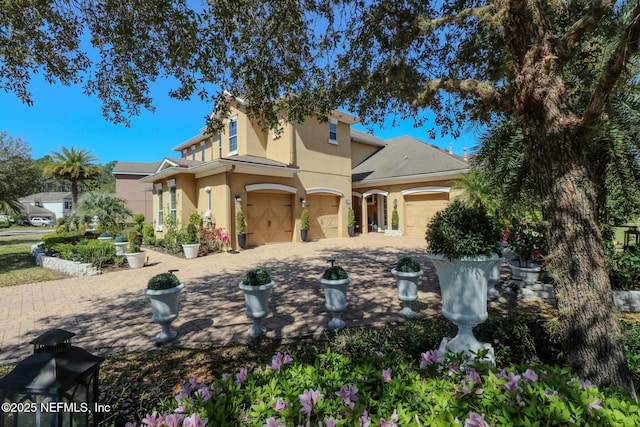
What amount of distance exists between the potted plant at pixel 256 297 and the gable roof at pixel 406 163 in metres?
13.1

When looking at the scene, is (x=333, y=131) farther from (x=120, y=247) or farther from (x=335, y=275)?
(x=335, y=275)

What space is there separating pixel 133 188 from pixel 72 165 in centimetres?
572

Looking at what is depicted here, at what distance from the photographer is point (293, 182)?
15641 mm

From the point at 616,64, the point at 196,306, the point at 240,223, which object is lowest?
the point at 196,306

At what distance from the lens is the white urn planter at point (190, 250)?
11.6m

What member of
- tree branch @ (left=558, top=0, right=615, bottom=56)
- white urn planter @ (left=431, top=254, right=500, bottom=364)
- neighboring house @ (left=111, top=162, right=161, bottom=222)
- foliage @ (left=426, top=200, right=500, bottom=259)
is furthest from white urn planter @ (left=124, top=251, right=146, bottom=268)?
neighboring house @ (left=111, top=162, right=161, bottom=222)

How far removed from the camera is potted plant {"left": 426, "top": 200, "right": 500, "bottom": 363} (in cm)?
310

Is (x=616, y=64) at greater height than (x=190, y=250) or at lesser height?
greater

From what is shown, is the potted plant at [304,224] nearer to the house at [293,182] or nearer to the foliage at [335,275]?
the house at [293,182]

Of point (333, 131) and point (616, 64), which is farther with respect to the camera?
point (333, 131)

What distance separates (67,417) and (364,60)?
620 cm

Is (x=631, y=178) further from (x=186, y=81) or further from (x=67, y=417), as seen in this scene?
(x=186, y=81)

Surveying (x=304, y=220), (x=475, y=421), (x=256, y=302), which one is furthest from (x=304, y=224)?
(x=475, y=421)

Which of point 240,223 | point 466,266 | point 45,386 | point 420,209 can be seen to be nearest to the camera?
point 45,386
